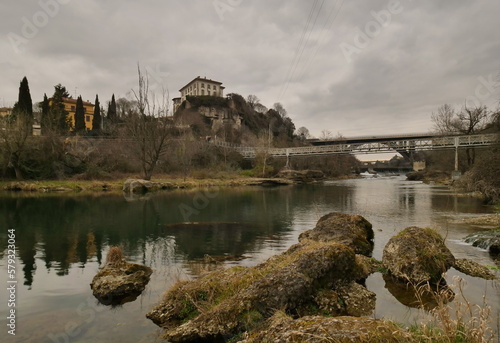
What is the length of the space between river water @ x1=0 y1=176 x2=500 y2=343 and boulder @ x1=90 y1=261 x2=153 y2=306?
242 mm

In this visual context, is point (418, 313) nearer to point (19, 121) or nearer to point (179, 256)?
point (179, 256)

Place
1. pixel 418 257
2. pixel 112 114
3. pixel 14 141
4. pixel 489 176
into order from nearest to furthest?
1. pixel 418 257
2. pixel 489 176
3. pixel 14 141
4. pixel 112 114

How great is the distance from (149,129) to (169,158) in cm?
1415

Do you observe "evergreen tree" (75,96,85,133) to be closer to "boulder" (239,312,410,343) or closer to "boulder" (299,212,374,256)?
"boulder" (299,212,374,256)

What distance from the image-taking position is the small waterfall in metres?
12.4

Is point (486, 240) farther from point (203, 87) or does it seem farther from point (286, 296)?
point (203, 87)

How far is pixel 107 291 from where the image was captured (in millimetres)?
8547

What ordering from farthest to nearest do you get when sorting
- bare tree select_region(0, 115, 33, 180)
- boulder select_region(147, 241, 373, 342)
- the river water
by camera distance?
bare tree select_region(0, 115, 33, 180)
the river water
boulder select_region(147, 241, 373, 342)

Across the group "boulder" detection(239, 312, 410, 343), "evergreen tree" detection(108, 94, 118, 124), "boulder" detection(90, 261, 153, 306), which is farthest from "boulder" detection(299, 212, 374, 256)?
"evergreen tree" detection(108, 94, 118, 124)

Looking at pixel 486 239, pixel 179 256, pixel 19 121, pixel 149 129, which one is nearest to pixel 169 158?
pixel 149 129

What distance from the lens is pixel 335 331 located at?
3.88m

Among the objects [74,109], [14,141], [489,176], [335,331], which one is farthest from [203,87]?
[335,331]

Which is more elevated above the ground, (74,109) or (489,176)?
(74,109)

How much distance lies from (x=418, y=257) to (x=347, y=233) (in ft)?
11.0
